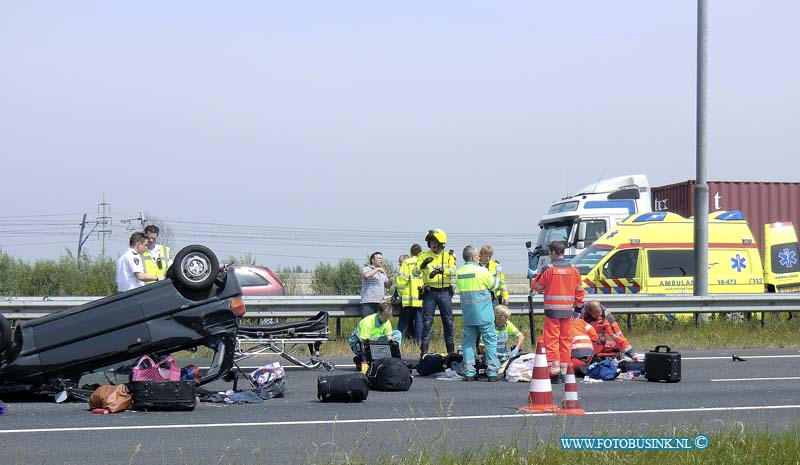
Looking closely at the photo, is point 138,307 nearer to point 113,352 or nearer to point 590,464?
point 113,352

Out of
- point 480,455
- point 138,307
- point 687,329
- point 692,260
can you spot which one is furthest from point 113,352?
point 692,260

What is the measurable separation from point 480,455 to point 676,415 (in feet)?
11.9

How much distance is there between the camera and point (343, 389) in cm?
1091

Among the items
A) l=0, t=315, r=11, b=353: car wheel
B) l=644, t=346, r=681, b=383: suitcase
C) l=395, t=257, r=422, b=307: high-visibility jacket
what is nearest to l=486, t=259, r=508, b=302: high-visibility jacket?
l=395, t=257, r=422, b=307: high-visibility jacket

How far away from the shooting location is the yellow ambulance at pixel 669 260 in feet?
68.7

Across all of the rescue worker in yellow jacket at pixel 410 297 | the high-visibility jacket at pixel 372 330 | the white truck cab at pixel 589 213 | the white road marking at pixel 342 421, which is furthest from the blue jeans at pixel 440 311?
the white truck cab at pixel 589 213

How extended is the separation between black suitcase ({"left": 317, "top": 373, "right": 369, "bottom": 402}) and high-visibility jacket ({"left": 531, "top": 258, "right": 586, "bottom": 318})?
8.75 feet

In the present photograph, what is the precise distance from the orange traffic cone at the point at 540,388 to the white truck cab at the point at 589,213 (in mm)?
14424

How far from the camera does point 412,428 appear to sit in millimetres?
9000

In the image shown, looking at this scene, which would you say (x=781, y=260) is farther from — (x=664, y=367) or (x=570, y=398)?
(x=570, y=398)

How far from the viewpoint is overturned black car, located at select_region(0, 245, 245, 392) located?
34.5 feet

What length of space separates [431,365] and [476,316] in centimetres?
114

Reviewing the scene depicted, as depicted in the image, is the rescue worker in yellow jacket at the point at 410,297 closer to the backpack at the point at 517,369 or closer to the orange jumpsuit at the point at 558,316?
the backpack at the point at 517,369

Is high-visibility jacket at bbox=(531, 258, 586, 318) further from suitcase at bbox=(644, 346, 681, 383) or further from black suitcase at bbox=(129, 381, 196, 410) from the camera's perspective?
black suitcase at bbox=(129, 381, 196, 410)
